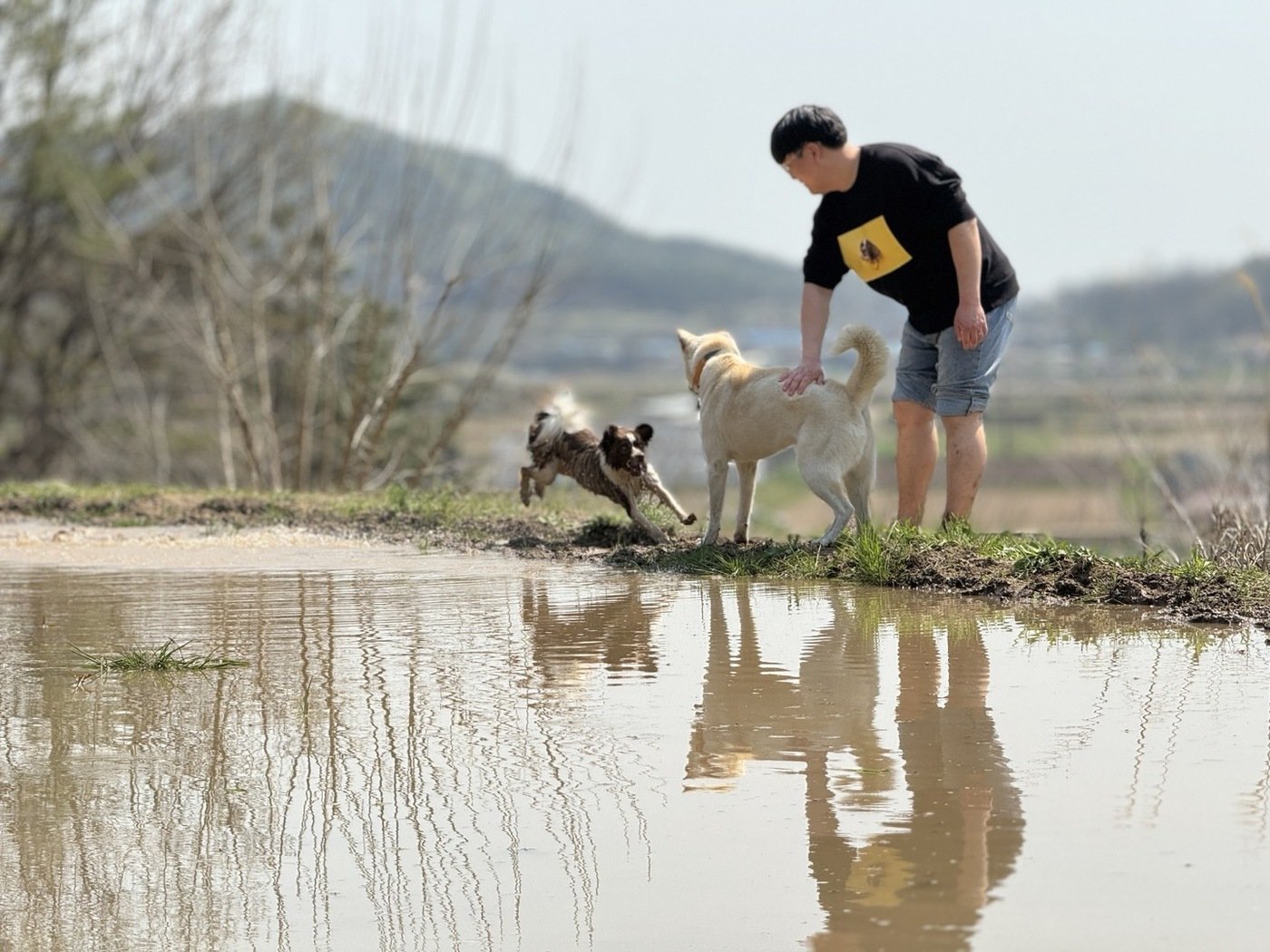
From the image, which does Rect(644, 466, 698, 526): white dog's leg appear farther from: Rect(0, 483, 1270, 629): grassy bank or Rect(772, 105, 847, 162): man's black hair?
Rect(772, 105, 847, 162): man's black hair

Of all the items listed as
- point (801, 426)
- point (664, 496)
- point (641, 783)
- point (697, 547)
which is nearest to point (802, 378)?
point (801, 426)

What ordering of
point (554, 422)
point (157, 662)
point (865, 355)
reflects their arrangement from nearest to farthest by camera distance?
point (157, 662) < point (865, 355) < point (554, 422)

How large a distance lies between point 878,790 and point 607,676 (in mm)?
1583

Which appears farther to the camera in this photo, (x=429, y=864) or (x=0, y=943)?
(x=429, y=864)

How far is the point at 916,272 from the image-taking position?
8.02m

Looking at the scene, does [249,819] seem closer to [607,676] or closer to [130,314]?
[607,676]

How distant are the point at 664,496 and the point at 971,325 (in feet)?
7.25

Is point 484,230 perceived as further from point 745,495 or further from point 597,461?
point 745,495

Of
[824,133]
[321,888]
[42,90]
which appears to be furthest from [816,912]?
[42,90]

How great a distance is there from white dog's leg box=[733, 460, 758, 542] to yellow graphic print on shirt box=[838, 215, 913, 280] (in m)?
1.17

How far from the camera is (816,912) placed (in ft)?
10.2

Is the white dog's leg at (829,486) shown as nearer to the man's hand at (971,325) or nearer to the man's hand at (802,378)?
the man's hand at (802,378)

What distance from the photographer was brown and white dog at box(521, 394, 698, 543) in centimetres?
899

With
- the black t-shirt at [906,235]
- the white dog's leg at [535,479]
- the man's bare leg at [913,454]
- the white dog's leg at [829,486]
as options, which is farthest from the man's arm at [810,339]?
the white dog's leg at [535,479]
